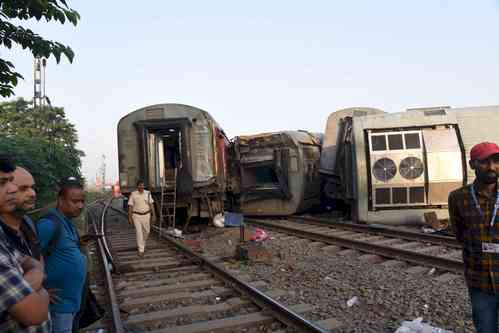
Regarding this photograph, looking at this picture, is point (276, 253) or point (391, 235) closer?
point (276, 253)

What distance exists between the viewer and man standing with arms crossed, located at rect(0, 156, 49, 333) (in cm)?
153

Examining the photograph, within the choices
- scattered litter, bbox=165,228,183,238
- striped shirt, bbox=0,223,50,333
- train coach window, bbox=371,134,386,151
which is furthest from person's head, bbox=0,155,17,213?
train coach window, bbox=371,134,386,151

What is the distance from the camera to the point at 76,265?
294cm

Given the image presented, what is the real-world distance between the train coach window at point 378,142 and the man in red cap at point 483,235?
8.57m

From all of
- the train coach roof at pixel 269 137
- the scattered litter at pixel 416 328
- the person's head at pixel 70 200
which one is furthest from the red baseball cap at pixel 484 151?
the train coach roof at pixel 269 137

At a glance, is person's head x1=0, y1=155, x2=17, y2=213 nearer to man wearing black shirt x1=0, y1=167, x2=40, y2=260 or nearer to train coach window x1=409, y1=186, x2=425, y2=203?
man wearing black shirt x1=0, y1=167, x2=40, y2=260

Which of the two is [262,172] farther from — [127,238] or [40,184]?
[40,184]

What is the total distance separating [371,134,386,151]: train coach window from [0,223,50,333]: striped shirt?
410 inches

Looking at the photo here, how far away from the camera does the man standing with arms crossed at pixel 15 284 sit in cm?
153

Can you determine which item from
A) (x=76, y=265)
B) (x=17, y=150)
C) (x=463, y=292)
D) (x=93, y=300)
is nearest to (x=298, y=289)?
(x=463, y=292)

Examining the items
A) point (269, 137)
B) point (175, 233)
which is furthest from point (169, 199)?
point (269, 137)

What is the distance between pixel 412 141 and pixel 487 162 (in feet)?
29.1

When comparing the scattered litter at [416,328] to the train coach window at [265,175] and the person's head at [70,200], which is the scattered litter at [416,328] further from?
the train coach window at [265,175]

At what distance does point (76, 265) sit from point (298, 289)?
11.7 ft
